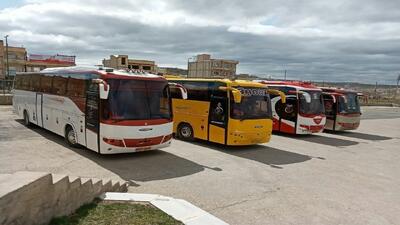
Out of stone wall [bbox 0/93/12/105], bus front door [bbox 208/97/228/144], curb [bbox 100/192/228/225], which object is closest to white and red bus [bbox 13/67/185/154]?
bus front door [bbox 208/97/228/144]

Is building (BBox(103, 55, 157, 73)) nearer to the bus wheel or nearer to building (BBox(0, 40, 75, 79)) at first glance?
building (BBox(0, 40, 75, 79))

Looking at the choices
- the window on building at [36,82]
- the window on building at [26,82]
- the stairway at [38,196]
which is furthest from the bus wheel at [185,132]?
the stairway at [38,196]

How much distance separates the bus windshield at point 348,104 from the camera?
1734 cm

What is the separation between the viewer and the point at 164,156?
10.1 m

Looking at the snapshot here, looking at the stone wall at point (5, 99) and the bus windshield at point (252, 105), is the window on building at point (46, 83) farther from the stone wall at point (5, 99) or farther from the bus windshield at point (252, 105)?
the stone wall at point (5, 99)

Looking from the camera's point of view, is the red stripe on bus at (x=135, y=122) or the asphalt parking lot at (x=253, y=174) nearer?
the asphalt parking lot at (x=253, y=174)

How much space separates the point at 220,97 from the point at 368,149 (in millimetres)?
6741

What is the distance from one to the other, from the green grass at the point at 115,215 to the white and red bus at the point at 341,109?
14.6 metres

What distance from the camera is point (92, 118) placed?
30.2 feet

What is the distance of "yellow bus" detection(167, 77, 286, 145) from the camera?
1137 cm

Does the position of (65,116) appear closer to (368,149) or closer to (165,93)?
(165,93)

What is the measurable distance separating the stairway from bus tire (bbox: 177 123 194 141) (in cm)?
800

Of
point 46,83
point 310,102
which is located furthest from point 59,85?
point 310,102

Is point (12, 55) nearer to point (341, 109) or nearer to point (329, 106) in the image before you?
point (329, 106)
